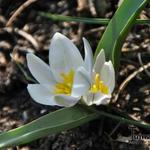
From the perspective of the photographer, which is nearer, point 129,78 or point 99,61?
point 99,61

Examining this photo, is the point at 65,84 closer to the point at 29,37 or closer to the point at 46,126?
the point at 46,126

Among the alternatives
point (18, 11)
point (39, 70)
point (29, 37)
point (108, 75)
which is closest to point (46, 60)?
point (29, 37)

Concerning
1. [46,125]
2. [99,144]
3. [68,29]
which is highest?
[68,29]

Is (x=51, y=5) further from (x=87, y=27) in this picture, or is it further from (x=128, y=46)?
(x=128, y=46)

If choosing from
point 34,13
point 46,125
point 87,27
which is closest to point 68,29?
point 87,27

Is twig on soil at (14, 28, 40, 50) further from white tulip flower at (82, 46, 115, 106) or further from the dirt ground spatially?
white tulip flower at (82, 46, 115, 106)

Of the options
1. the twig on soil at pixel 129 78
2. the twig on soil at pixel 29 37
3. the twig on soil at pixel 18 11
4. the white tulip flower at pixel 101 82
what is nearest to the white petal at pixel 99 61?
the white tulip flower at pixel 101 82
